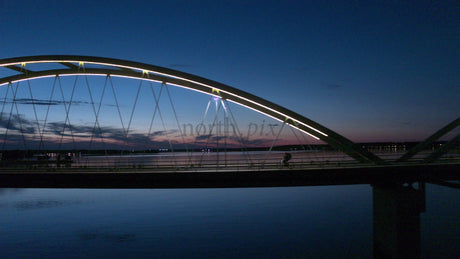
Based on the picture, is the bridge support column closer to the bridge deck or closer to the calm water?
the bridge deck

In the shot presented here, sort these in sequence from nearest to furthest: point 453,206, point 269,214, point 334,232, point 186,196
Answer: point 334,232 → point 269,214 → point 453,206 → point 186,196

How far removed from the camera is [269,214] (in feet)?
141

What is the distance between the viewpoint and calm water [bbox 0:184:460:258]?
87.9 feet

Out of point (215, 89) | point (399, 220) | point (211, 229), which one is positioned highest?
point (215, 89)

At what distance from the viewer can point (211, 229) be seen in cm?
3553

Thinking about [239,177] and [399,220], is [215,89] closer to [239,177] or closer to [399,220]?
[239,177]

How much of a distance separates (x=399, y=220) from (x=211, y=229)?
21525 millimetres

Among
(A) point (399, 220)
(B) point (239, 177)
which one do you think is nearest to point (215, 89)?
(B) point (239, 177)

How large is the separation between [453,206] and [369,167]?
3818cm

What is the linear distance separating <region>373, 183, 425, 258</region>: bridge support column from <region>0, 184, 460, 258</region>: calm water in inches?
230

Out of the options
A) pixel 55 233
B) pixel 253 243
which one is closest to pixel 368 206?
pixel 253 243

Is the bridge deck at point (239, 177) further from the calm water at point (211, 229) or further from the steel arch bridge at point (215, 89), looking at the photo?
the calm water at point (211, 229)

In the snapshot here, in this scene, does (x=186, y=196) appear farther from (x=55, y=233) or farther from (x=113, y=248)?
(x=113, y=248)

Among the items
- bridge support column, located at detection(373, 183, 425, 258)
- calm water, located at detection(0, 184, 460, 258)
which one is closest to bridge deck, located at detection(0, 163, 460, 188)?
bridge support column, located at detection(373, 183, 425, 258)
